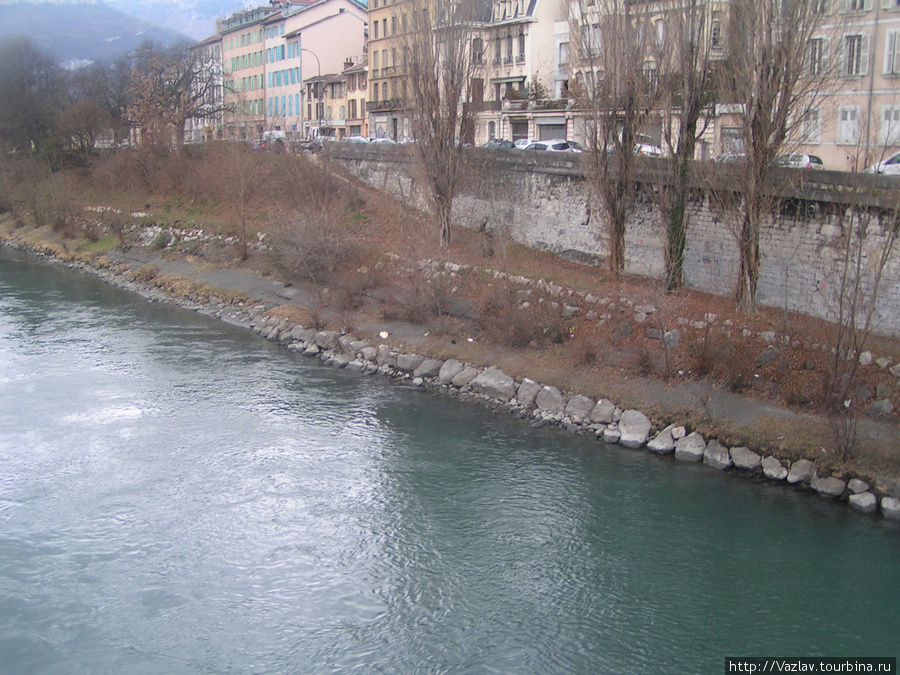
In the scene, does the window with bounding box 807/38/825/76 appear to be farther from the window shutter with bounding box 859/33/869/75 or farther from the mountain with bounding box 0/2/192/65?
the mountain with bounding box 0/2/192/65

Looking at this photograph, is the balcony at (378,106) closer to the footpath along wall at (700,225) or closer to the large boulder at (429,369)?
the footpath along wall at (700,225)

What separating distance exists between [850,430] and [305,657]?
7552mm

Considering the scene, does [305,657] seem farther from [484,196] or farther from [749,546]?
[484,196]

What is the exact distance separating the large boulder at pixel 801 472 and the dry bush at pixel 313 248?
41.5 feet

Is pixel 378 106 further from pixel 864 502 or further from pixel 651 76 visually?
pixel 864 502

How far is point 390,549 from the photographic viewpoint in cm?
908

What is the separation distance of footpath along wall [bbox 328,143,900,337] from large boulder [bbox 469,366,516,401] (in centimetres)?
465

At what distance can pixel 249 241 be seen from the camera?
25188mm

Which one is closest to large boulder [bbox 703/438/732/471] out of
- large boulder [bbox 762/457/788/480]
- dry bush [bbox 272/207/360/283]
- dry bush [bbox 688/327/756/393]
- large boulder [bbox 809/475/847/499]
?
large boulder [bbox 762/457/788/480]

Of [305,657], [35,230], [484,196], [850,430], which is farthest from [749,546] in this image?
[35,230]

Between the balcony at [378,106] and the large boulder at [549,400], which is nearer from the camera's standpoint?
the large boulder at [549,400]

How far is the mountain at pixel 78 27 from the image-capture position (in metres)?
125

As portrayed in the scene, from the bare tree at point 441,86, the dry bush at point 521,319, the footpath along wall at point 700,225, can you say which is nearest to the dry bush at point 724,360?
the footpath along wall at point 700,225

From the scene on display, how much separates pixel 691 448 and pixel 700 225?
19.8ft
